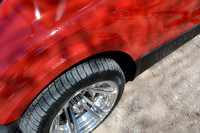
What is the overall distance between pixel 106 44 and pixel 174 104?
1.36 m

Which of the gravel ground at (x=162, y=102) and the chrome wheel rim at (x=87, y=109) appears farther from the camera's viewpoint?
the gravel ground at (x=162, y=102)

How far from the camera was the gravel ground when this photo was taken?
2.18 m

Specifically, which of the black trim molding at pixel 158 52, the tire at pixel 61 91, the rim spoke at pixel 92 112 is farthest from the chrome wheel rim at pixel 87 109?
the black trim molding at pixel 158 52

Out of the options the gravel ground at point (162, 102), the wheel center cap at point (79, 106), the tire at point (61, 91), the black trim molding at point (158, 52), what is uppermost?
the tire at point (61, 91)

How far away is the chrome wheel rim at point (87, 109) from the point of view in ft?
5.86

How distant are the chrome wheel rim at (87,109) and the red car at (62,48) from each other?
0.01 m

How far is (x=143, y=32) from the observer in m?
1.71

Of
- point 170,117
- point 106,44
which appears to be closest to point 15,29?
point 106,44

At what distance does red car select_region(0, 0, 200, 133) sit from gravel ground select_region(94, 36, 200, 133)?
51 cm

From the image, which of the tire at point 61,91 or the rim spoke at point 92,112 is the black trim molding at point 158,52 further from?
the rim spoke at point 92,112

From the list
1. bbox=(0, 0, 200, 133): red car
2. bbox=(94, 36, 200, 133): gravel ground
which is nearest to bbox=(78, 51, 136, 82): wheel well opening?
bbox=(0, 0, 200, 133): red car

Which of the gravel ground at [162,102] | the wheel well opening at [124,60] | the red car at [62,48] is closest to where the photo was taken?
the red car at [62,48]

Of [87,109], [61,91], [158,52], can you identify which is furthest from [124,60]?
[61,91]

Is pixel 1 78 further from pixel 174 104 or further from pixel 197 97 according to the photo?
pixel 197 97
